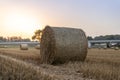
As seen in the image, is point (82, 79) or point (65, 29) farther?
point (65, 29)

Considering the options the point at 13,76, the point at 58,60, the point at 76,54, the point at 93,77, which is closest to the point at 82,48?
the point at 76,54

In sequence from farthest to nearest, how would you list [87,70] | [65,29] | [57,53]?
[65,29]
[57,53]
[87,70]

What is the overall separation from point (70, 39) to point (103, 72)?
5414mm

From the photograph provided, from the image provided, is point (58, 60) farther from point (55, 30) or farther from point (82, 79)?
point (82, 79)

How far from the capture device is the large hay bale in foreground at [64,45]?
48.9 ft

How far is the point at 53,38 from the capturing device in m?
15.3

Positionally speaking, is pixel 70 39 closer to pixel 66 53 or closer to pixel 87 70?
pixel 66 53

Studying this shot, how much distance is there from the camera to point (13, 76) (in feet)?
24.4

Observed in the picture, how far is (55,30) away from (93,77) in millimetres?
6156

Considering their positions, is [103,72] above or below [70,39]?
below

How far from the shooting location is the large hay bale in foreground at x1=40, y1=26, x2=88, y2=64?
14.9 m

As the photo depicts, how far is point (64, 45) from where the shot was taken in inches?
590

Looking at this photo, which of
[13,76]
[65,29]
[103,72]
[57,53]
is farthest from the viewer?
[65,29]

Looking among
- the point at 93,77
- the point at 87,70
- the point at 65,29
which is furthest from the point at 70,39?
the point at 93,77
